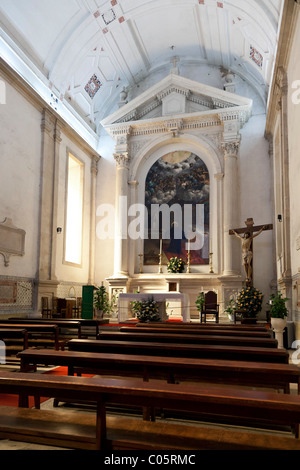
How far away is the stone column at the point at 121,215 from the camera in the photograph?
14.4 meters

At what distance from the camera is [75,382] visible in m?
2.39

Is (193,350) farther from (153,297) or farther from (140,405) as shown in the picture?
(153,297)

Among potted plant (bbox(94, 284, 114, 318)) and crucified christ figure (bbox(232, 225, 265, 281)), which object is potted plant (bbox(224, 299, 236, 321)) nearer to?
crucified christ figure (bbox(232, 225, 265, 281))

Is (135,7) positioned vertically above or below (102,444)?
above

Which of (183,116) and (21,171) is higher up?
(183,116)

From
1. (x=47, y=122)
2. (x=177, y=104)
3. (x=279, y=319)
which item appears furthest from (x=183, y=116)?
(x=279, y=319)

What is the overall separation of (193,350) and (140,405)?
1.72 meters

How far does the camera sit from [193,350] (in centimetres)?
393

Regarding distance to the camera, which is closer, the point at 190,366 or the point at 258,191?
the point at 190,366

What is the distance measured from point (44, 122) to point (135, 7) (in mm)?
4937

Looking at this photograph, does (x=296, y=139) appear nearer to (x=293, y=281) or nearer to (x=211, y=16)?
(x=293, y=281)

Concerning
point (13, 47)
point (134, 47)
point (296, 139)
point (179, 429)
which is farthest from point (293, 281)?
point (134, 47)

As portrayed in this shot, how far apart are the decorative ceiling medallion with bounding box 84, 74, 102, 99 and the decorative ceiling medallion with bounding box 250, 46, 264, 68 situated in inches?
231

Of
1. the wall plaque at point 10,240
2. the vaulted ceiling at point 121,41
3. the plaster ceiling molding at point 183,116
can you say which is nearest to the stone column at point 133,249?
the plaster ceiling molding at point 183,116
